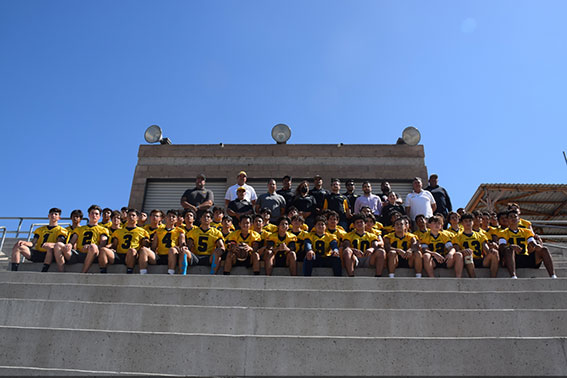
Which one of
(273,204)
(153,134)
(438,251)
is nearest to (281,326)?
(438,251)

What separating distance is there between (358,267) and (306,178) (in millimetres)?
6217

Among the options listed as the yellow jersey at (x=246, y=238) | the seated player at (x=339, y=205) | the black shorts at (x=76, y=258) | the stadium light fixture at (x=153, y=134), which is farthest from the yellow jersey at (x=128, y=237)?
the stadium light fixture at (x=153, y=134)

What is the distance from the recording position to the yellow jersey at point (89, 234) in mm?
6934

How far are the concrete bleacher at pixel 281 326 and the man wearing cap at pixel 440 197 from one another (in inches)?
153

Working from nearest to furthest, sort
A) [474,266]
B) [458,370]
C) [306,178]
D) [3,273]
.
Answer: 1. [458,370]
2. [3,273]
3. [474,266]
4. [306,178]

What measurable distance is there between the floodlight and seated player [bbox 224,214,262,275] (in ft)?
21.6

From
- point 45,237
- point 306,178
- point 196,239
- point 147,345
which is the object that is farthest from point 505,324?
point 306,178

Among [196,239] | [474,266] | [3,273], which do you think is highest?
[196,239]

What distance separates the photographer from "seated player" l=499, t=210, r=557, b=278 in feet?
20.0

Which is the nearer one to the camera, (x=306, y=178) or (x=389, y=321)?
(x=389, y=321)

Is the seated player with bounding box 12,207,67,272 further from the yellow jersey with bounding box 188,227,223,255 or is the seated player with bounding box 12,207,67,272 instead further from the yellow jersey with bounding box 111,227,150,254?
the yellow jersey with bounding box 188,227,223,255

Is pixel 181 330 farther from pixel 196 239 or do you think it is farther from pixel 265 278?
pixel 196 239

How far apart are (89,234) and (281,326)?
4614 mm

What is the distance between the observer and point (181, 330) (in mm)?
4082
